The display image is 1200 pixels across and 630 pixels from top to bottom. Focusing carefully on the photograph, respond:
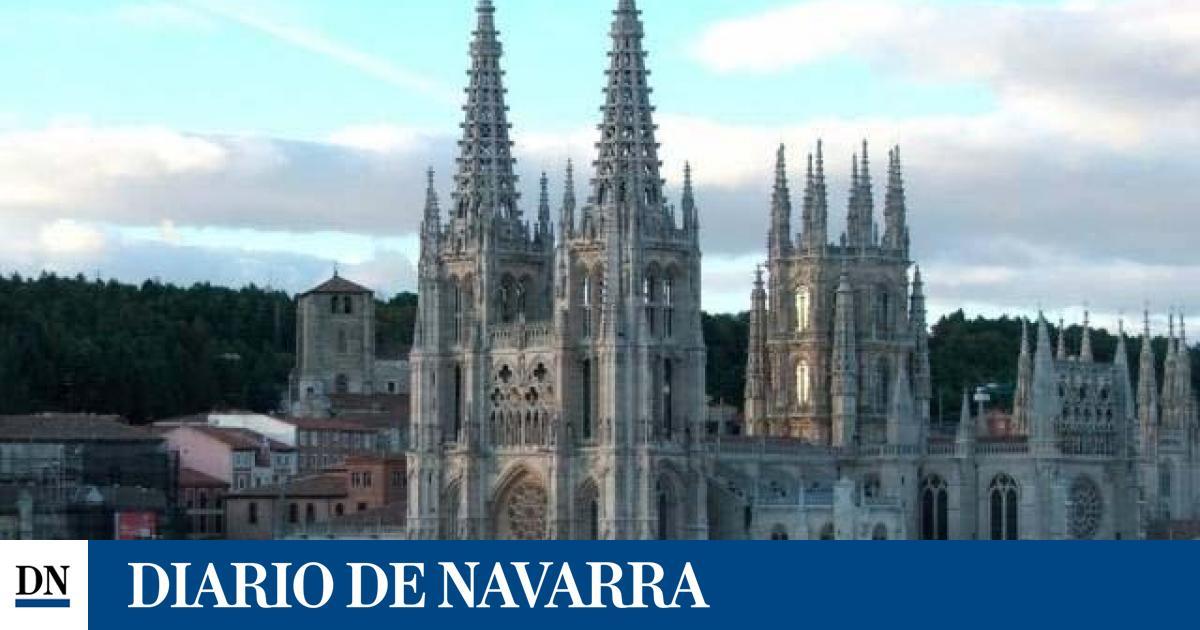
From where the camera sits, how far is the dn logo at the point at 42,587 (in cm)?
4012

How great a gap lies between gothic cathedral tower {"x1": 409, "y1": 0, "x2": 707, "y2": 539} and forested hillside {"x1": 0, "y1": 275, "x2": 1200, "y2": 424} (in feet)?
139

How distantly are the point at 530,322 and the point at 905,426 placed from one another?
1376 cm

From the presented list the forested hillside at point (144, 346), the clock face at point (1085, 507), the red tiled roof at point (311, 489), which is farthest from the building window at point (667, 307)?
the forested hillside at point (144, 346)

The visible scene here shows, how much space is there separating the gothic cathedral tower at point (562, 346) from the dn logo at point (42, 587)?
225 feet

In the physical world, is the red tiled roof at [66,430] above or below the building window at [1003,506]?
above

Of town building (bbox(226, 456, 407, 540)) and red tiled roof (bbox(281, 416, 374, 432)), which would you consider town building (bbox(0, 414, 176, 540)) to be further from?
red tiled roof (bbox(281, 416, 374, 432))

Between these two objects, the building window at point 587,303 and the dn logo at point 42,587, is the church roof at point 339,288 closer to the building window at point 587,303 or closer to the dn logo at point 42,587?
the building window at point 587,303

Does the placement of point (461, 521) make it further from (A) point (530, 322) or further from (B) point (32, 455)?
(B) point (32, 455)

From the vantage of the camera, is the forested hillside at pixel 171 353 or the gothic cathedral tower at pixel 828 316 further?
the forested hillside at pixel 171 353

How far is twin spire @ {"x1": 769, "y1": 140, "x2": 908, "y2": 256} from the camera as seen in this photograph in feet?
399

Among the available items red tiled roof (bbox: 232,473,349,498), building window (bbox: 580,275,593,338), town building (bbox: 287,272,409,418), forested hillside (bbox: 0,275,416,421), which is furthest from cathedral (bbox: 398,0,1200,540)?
town building (bbox: 287,272,409,418)

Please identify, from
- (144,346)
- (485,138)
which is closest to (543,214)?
(485,138)

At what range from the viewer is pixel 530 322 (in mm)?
114125

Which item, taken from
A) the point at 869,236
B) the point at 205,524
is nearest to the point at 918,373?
the point at 869,236
